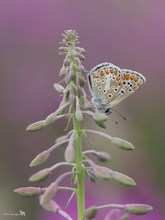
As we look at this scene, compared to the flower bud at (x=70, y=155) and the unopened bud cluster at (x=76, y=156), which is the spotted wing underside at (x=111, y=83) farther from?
the flower bud at (x=70, y=155)

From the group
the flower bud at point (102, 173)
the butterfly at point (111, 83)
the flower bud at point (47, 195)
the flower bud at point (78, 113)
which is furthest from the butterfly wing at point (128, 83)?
the flower bud at point (47, 195)

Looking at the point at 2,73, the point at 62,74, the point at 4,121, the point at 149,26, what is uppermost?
the point at 149,26

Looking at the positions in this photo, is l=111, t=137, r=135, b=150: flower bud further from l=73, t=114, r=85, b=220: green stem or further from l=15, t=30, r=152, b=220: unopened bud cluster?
l=73, t=114, r=85, b=220: green stem

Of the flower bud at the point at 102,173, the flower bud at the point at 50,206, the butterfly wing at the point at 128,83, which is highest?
the butterfly wing at the point at 128,83

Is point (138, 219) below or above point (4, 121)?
below

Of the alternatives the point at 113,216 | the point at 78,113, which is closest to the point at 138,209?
the point at 113,216

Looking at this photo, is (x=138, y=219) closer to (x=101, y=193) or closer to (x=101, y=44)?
(x=101, y=193)

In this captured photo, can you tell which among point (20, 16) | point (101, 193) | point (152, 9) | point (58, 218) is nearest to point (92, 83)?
point (58, 218)
